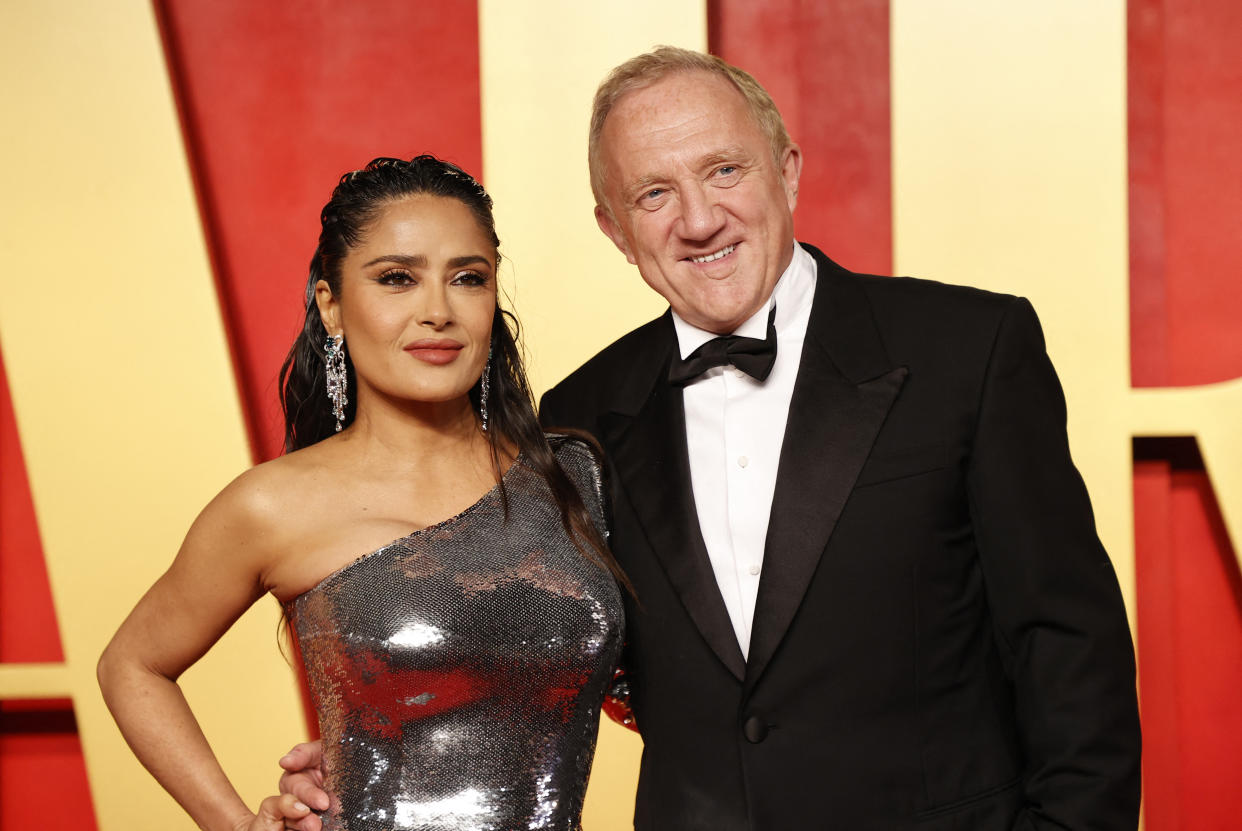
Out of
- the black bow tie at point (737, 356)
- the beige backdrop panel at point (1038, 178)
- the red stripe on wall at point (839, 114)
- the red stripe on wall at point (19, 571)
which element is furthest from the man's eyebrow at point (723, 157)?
the red stripe on wall at point (19, 571)

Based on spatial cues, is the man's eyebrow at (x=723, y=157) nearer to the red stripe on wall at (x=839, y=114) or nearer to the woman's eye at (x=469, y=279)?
the woman's eye at (x=469, y=279)

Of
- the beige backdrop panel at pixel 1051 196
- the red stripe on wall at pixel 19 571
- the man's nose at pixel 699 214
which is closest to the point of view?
the man's nose at pixel 699 214

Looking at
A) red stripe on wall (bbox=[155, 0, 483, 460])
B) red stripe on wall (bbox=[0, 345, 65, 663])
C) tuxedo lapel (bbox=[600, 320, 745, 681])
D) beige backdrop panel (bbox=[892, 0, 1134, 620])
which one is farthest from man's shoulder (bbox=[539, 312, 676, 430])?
red stripe on wall (bbox=[0, 345, 65, 663])

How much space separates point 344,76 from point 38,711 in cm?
188

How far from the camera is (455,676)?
194 centimetres

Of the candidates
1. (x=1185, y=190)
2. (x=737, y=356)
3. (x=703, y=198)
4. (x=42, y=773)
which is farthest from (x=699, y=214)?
(x=42, y=773)

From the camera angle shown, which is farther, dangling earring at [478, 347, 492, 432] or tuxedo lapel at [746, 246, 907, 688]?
dangling earring at [478, 347, 492, 432]

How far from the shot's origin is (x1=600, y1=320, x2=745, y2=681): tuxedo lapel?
1.78 m

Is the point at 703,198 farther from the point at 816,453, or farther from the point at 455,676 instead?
the point at 455,676

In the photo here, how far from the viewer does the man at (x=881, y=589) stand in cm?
171

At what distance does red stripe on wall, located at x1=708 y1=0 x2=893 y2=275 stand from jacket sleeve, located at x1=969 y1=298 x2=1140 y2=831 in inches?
50.5

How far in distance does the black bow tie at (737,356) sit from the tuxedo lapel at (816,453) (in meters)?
0.05

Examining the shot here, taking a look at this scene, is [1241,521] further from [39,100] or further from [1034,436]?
[39,100]

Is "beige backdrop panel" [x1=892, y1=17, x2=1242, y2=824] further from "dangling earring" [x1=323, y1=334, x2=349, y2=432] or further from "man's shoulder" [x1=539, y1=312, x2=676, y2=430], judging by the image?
"dangling earring" [x1=323, y1=334, x2=349, y2=432]
